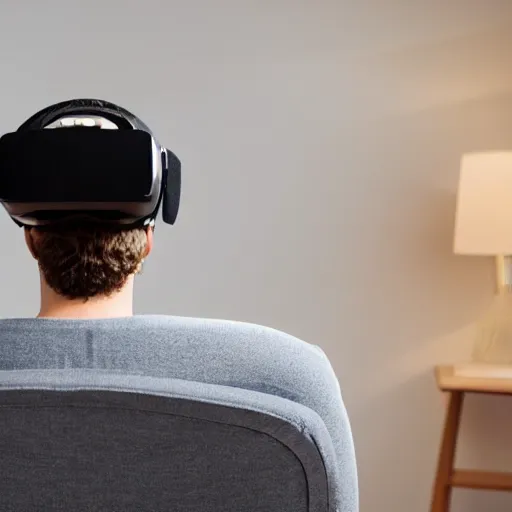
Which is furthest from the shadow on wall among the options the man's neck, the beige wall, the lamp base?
the man's neck

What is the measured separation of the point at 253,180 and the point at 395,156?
1.43ft

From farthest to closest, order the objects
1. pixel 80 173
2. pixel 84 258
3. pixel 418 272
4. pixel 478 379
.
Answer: pixel 418 272
pixel 478 379
pixel 84 258
pixel 80 173

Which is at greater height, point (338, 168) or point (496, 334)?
point (338, 168)

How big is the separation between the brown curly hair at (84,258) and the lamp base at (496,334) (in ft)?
5.82

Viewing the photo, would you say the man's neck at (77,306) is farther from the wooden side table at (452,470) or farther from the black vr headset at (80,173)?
the wooden side table at (452,470)

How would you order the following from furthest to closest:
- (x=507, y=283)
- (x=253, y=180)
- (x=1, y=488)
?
(x=253, y=180), (x=507, y=283), (x=1, y=488)

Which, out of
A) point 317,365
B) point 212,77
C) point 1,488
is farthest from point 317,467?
point 212,77

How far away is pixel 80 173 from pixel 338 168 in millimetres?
2051

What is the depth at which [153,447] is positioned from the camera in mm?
778

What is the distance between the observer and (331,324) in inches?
117

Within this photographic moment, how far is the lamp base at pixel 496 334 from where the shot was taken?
8.68 ft

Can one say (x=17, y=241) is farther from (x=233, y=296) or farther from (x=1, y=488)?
(x=1, y=488)

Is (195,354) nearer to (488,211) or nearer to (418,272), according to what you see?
(488,211)

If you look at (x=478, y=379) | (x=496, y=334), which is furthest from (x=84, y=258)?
(x=496, y=334)
